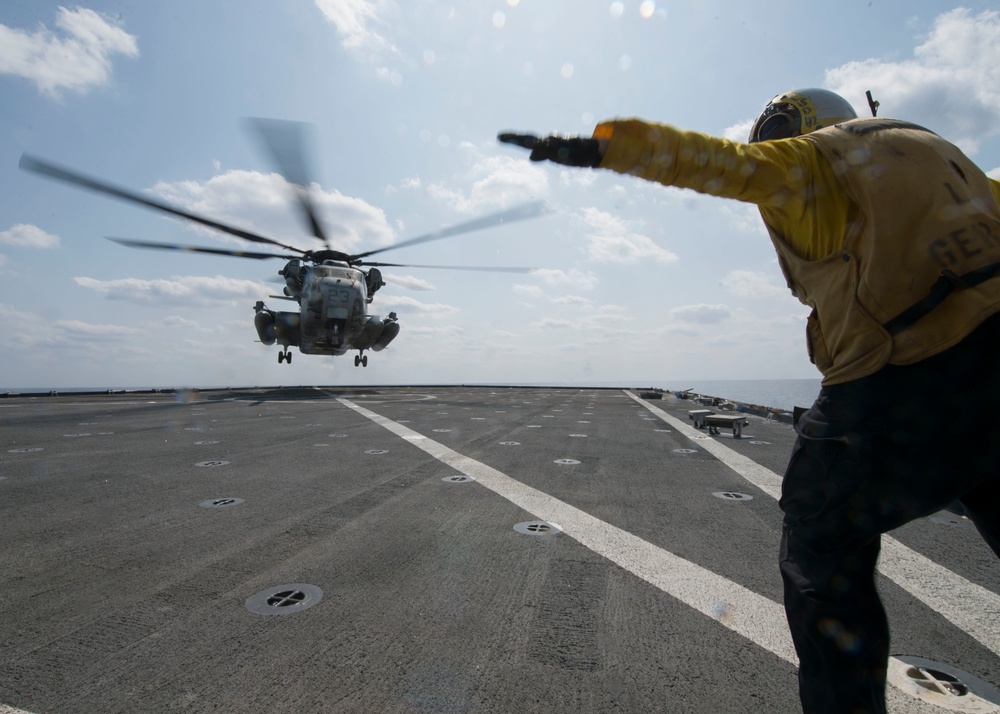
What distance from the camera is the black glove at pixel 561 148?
1.74 m

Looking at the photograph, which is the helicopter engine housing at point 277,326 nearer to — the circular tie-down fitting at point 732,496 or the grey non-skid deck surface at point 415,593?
the grey non-skid deck surface at point 415,593

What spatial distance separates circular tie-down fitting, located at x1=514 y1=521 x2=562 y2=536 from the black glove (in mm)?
2959

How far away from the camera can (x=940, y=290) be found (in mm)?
1488

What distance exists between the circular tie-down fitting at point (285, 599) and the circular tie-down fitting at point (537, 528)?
1660 millimetres

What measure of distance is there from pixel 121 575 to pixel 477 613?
2.35m

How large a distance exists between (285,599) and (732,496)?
4439mm

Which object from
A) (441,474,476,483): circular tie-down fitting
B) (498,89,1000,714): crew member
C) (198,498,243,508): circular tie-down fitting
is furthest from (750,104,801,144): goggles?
(198,498,243,508): circular tie-down fitting

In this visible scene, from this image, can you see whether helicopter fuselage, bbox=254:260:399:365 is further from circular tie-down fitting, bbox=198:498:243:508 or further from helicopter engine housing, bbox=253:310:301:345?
circular tie-down fitting, bbox=198:498:243:508

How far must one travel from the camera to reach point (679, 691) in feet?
6.40

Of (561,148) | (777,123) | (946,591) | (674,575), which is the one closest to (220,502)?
(674,575)

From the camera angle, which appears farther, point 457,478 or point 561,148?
point 457,478

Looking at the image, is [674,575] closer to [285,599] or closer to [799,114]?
[285,599]

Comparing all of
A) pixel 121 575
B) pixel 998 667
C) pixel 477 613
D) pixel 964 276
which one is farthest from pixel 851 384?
pixel 121 575

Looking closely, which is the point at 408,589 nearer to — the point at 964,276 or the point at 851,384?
the point at 851,384
